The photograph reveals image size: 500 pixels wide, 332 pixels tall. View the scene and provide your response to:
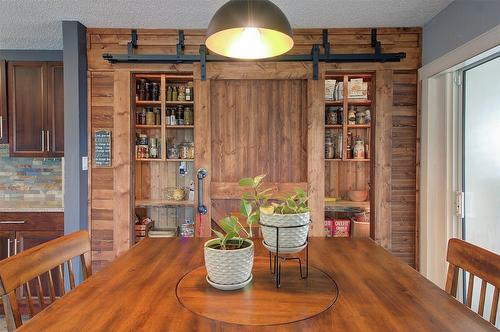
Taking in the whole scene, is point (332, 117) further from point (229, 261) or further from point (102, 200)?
point (229, 261)

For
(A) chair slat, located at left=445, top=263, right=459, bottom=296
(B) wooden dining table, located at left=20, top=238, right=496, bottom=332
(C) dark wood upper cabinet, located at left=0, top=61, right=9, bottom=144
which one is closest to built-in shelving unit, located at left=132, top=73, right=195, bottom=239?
(C) dark wood upper cabinet, located at left=0, top=61, right=9, bottom=144

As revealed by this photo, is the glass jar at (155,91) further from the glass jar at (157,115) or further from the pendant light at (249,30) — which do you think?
the pendant light at (249,30)

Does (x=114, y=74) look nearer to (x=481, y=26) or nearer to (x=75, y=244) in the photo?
(x=75, y=244)

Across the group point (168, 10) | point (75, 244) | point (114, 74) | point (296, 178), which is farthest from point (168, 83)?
point (75, 244)

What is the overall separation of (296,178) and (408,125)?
1039 millimetres

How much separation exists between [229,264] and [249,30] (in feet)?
3.23

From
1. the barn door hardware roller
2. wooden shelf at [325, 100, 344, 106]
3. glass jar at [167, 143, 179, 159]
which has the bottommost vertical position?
glass jar at [167, 143, 179, 159]

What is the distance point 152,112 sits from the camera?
3701mm

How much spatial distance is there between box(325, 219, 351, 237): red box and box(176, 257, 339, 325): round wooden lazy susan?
2.56m

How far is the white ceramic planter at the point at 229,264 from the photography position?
108cm

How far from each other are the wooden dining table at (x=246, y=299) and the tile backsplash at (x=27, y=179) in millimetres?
2468

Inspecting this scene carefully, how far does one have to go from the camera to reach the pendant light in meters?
1.18

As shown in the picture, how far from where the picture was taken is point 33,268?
1.14m

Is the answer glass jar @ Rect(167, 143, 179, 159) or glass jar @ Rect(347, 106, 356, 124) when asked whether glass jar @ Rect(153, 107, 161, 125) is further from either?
glass jar @ Rect(347, 106, 356, 124)
